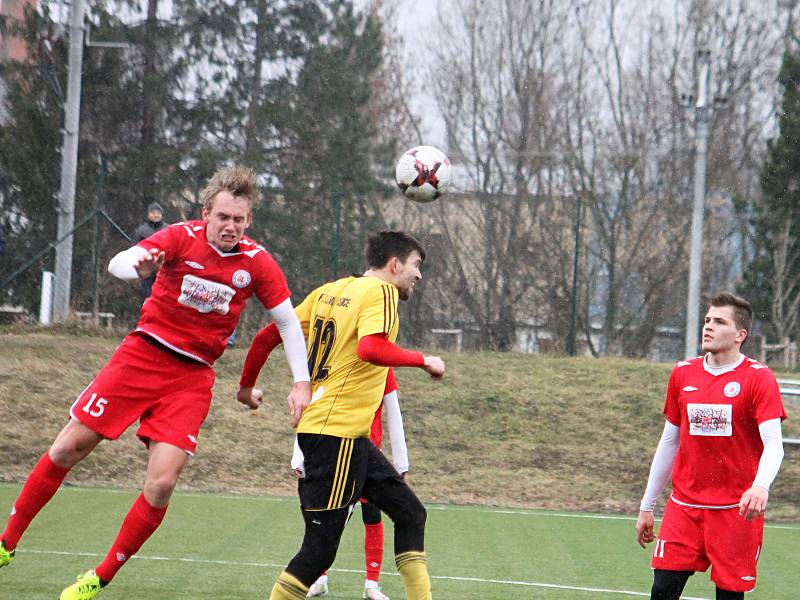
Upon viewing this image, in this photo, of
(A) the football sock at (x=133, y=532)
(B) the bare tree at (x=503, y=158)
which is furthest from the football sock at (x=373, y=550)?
(B) the bare tree at (x=503, y=158)

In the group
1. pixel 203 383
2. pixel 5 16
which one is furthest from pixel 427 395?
pixel 5 16

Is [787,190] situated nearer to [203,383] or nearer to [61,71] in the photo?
[61,71]

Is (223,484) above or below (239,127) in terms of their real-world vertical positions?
below

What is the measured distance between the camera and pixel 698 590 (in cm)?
705

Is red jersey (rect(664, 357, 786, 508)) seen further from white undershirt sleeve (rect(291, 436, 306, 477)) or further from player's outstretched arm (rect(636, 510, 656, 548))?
white undershirt sleeve (rect(291, 436, 306, 477))

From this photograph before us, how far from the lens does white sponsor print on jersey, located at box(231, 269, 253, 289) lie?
17.1 feet

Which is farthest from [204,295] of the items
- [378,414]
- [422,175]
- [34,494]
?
[422,175]

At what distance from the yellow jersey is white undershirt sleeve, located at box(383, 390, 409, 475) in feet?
3.90

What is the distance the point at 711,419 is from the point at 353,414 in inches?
61.1

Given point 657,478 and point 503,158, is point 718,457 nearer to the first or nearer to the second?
point 657,478

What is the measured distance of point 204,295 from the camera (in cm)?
518

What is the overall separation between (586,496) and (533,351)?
17.0 feet

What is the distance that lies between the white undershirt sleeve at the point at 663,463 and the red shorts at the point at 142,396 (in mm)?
2075

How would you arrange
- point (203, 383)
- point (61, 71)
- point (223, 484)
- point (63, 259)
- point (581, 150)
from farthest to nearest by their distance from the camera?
1. point (581, 150)
2. point (61, 71)
3. point (63, 259)
4. point (223, 484)
5. point (203, 383)
